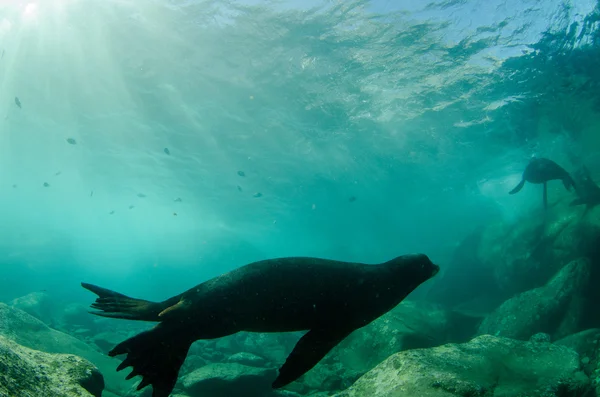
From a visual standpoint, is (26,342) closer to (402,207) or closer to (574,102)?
(574,102)

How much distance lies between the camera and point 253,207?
3753 cm

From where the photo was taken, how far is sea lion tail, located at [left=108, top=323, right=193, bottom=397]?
2408 millimetres

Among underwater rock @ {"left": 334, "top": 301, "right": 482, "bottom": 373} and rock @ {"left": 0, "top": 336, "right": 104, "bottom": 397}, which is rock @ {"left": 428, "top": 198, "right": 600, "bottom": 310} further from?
rock @ {"left": 0, "top": 336, "right": 104, "bottom": 397}

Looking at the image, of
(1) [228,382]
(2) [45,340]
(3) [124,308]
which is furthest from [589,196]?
(2) [45,340]

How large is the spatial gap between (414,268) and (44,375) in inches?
120

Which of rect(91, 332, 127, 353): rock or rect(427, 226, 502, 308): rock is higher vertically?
rect(427, 226, 502, 308): rock

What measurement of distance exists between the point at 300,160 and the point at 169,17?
44.2ft

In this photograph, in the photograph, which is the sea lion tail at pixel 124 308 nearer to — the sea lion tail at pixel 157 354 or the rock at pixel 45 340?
the sea lion tail at pixel 157 354

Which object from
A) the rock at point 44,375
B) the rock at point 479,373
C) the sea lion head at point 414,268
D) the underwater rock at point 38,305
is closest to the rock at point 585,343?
the rock at point 479,373

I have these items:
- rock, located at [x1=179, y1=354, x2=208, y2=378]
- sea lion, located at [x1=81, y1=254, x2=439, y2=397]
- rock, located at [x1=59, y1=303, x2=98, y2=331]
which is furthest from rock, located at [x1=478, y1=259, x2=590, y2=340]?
rock, located at [x1=59, y1=303, x2=98, y2=331]

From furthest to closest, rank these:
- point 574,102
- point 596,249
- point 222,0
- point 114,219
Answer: point 114,219 → point 574,102 → point 222,0 → point 596,249

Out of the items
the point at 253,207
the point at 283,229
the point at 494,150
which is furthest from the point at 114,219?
the point at 494,150

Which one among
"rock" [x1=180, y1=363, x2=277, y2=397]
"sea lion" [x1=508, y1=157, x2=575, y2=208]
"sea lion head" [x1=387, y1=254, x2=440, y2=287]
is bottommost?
"rock" [x1=180, y1=363, x2=277, y2=397]

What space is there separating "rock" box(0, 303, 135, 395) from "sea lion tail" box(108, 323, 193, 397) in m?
5.79
